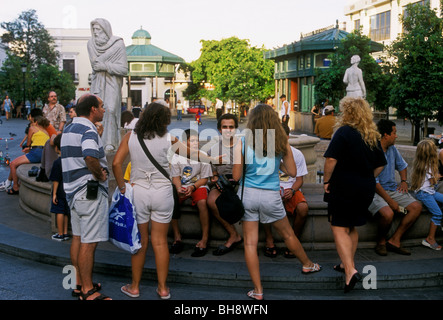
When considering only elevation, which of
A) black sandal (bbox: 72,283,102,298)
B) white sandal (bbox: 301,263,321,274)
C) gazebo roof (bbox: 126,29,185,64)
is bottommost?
black sandal (bbox: 72,283,102,298)

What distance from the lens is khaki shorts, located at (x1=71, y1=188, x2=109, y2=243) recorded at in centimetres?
463

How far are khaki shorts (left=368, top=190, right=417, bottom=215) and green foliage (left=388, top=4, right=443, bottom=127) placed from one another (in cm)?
1519

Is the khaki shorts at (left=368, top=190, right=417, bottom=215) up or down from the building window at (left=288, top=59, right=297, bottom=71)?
down

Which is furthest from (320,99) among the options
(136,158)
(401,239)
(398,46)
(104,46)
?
(136,158)

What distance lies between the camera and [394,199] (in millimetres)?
5957

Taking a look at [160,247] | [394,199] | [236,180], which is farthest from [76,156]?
[394,199]

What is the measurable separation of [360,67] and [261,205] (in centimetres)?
2253

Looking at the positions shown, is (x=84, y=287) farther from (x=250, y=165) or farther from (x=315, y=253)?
(x=315, y=253)

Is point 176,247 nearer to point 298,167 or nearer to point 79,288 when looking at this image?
point 79,288

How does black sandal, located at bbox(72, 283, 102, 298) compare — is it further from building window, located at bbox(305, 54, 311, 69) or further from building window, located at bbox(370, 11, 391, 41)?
building window, located at bbox(370, 11, 391, 41)

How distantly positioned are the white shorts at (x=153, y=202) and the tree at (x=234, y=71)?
37678mm

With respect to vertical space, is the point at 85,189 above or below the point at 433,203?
above

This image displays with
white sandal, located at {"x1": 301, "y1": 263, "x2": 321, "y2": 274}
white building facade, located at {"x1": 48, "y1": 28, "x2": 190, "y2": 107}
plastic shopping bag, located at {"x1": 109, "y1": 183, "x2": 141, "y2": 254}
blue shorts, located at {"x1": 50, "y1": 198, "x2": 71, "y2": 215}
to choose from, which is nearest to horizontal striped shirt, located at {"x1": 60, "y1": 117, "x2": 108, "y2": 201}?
plastic shopping bag, located at {"x1": 109, "y1": 183, "x2": 141, "y2": 254}

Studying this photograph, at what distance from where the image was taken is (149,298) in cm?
478
